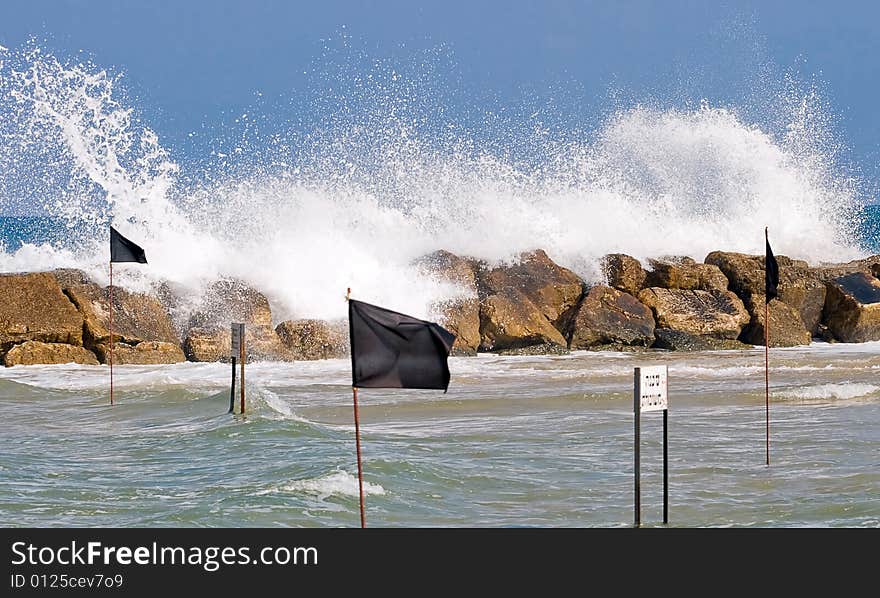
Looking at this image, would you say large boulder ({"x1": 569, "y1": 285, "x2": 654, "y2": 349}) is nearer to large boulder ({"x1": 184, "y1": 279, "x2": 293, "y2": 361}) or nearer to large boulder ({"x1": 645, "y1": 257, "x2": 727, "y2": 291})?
large boulder ({"x1": 645, "y1": 257, "x2": 727, "y2": 291})

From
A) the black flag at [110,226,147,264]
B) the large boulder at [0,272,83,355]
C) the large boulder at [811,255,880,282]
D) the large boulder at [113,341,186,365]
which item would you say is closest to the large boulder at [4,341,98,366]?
the large boulder at [0,272,83,355]

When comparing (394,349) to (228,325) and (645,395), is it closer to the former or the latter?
(645,395)

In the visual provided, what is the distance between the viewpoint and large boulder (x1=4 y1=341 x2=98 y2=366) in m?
19.6

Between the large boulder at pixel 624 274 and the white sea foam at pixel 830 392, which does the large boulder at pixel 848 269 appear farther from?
the white sea foam at pixel 830 392

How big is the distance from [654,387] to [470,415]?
669 centimetres

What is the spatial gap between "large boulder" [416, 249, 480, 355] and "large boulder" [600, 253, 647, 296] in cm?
291

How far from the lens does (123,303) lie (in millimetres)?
21188

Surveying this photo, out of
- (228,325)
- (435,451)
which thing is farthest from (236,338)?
(228,325)

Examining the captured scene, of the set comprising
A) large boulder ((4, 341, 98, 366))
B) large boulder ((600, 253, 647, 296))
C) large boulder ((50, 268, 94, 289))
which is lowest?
large boulder ((4, 341, 98, 366))

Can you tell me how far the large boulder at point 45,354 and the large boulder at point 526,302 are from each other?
7.31 meters

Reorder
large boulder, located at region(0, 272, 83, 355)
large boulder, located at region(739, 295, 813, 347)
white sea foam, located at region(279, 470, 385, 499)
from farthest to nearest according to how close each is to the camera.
Result: large boulder, located at region(739, 295, 813, 347)
large boulder, located at region(0, 272, 83, 355)
white sea foam, located at region(279, 470, 385, 499)

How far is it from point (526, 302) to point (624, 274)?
3.07 m

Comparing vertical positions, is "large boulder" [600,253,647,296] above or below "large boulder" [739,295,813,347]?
above

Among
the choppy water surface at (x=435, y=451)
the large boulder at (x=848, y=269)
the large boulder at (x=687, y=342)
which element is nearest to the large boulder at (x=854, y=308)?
the large boulder at (x=848, y=269)
